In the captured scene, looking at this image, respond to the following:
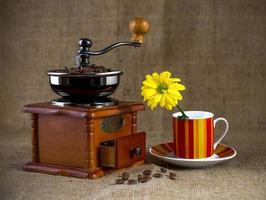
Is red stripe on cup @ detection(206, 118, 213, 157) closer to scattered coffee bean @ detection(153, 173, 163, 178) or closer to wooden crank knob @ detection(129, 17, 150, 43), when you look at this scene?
scattered coffee bean @ detection(153, 173, 163, 178)

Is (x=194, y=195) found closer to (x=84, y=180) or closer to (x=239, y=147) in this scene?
(x=84, y=180)

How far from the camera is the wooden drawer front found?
1233mm

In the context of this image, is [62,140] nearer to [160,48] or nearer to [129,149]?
[129,149]

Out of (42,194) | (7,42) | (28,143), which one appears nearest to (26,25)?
(7,42)

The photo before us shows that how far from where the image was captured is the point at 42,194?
1.11m

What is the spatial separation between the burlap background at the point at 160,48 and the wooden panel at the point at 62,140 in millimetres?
466

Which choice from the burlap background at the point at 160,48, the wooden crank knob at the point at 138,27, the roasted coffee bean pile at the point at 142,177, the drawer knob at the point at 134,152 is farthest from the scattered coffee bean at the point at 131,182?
the burlap background at the point at 160,48

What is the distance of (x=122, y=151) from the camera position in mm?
1242

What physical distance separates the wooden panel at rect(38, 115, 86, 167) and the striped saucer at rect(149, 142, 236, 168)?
18cm

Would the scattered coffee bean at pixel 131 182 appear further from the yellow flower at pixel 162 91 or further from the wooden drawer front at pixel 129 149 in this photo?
the yellow flower at pixel 162 91

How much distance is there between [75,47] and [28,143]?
13.5 inches

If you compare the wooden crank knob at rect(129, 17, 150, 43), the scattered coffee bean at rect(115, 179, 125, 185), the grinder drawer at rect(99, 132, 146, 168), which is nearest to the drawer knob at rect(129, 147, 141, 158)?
the grinder drawer at rect(99, 132, 146, 168)

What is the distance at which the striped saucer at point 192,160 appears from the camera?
1.26 meters

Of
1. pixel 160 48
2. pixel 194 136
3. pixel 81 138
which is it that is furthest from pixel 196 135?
pixel 160 48
